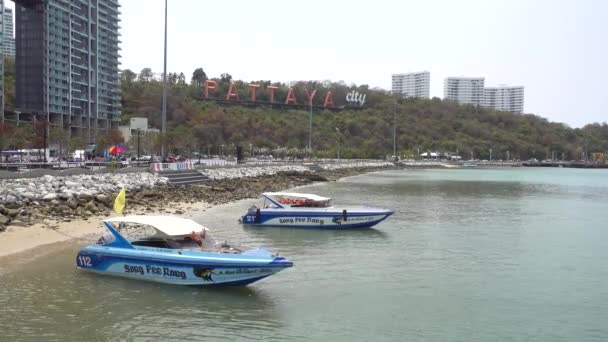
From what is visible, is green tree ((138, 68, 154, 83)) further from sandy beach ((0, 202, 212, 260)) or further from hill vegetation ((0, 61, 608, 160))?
sandy beach ((0, 202, 212, 260))

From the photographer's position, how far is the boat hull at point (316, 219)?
29.3 meters

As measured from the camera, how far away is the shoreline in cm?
2122

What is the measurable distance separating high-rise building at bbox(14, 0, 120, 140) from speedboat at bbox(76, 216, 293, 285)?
255 feet

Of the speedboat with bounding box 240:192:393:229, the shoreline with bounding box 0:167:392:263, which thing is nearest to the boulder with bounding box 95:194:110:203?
the shoreline with bounding box 0:167:392:263

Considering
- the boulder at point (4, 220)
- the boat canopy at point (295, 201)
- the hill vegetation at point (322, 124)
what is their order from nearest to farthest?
1. the boulder at point (4, 220)
2. the boat canopy at point (295, 201)
3. the hill vegetation at point (322, 124)

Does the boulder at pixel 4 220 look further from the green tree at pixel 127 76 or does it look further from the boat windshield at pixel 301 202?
the green tree at pixel 127 76

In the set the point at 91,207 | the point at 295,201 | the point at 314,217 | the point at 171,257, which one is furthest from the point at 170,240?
the point at 295,201

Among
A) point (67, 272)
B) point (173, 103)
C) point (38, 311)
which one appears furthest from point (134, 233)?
point (173, 103)

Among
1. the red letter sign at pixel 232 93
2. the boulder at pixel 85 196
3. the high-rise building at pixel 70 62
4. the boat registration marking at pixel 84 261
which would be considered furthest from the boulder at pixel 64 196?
the red letter sign at pixel 232 93

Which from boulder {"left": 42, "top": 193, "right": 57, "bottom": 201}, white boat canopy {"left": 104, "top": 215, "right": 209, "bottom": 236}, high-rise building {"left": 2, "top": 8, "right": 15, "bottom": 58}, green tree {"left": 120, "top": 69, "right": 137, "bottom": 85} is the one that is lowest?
boulder {"left": 42, "top": 193, "right": 57, "bottom": 201}

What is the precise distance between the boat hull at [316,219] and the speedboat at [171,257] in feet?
39.6

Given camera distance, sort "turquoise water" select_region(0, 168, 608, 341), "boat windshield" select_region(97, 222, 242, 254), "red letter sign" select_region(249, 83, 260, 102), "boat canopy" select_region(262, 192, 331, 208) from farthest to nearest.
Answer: "red letter sign" select_region(249, 83, 260, 102)
"boat canopy" select_region(262, 192, 331, 208)
"boat windshield" select_region(97, 222, 242, 254)
"turquoise water" select_region(0, 168, 608, 341)

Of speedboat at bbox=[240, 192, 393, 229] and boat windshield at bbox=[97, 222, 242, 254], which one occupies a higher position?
boat windshield at bbox=[97, 222, 242, 254]

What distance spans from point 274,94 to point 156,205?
453ft
